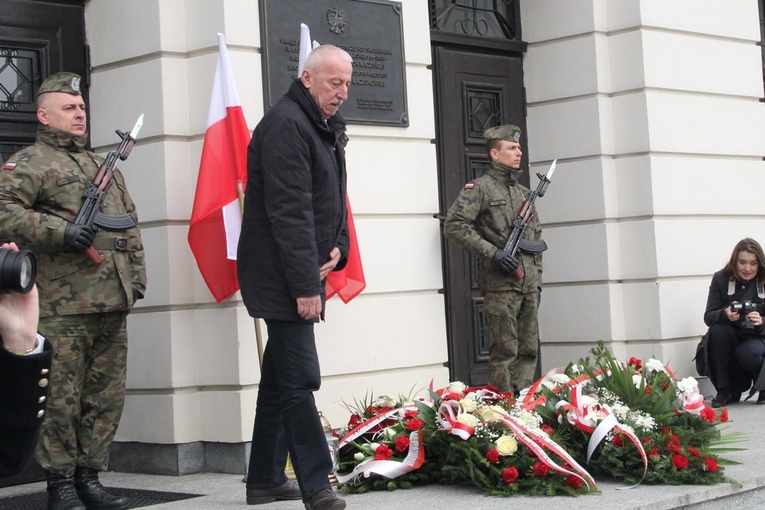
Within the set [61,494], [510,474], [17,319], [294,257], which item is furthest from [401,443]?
[17,319]

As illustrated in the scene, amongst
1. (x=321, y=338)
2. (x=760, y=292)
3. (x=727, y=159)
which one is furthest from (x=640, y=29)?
(x=321, y=338)

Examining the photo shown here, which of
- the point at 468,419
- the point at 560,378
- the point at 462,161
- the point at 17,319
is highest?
the point at 462,161

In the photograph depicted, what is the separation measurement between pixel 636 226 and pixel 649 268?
13.2 inches

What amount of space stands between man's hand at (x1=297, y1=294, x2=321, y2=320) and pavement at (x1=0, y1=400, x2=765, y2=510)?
926mm

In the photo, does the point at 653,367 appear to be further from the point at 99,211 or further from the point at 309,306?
the point at 99,211

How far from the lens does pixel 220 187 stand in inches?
260

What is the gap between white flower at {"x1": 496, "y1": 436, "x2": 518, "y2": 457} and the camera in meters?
5.51

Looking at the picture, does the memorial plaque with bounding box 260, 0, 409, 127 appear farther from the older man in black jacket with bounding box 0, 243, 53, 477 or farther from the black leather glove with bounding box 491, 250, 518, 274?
the older man in black jacket with bounding box 0, 243, 53, 477

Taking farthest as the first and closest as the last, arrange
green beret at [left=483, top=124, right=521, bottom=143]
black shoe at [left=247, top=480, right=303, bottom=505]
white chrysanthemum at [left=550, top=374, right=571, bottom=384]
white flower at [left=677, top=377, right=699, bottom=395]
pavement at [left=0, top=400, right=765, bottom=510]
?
green beret at [left=483, top=124, right=521, bottom=143] → white chrysanthemum at [left=550, top=374, right=571, bottom=384] → white flower at [left=677, top=377, right=699, bottom=395] → black shoe at [left=247, top=480, right=303, bottom=505] → pavement at [left=0, top=400, right=765, bottom=510]

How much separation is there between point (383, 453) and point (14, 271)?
374cm

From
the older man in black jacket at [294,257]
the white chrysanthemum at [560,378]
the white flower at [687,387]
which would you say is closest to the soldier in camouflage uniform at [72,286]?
the older man in black jacket at [294,257]

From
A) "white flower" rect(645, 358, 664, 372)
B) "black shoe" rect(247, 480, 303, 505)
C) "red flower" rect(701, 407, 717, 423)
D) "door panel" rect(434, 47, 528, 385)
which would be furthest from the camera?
"door panel" rect(434, 47, 528, 385)

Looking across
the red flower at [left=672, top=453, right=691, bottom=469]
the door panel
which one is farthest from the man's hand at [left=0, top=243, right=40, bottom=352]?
the door panel

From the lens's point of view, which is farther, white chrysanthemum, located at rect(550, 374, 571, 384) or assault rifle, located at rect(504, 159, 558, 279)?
assault rifle, located at rect(504, 159, 558, 279)
